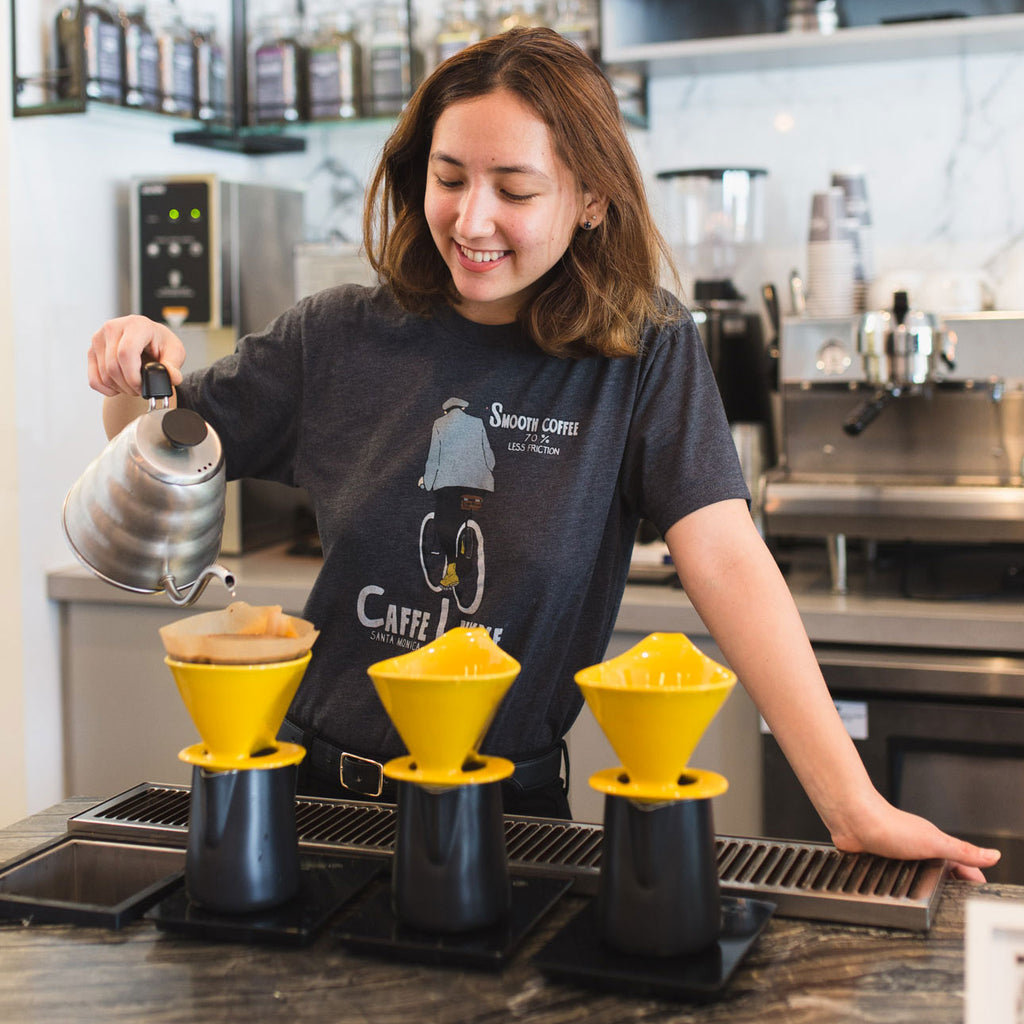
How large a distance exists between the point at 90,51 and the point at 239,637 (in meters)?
1.69

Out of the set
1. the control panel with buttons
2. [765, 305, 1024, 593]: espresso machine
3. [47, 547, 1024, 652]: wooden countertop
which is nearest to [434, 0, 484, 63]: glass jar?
the control panel with buttons

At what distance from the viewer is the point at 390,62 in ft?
8.11

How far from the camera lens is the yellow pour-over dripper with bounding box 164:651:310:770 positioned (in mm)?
863

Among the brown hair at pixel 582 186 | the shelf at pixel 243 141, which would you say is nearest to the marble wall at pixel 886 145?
the shelf at pixel 243 141

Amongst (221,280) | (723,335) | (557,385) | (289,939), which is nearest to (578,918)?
(289,939)

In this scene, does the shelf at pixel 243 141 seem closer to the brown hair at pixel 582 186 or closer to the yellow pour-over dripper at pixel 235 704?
the brown hair at pixel 582 186

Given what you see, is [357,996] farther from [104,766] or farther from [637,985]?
[104,766]

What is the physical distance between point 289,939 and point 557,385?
0.63 m

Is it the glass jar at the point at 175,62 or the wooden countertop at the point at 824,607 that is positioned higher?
the glass jar at the point at 175,62

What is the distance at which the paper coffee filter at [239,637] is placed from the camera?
87 centimetres

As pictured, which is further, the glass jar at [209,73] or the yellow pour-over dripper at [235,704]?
the glass jar at [209,73]

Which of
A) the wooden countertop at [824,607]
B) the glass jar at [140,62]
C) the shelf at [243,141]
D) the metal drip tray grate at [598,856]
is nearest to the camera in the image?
the metal drip tray grate at [598,856]

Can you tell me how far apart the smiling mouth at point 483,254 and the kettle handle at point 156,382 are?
31 centimetres

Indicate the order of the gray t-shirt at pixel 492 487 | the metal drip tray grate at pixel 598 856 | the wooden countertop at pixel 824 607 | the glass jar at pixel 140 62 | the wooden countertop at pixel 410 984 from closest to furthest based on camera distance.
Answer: the wooden countertop at pixel 410 984
the metal drip tray grate at pixel 598 856
the gray t-shirt at pixel 492 487
the wooden countertop at pixel 824 607
the glass jar at pixel 140 62
